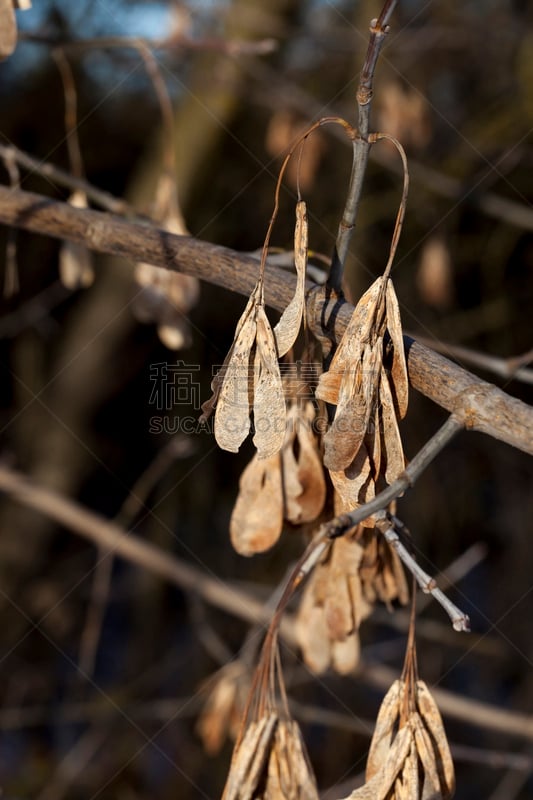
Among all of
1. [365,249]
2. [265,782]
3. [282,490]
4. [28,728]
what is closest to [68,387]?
[365,249]

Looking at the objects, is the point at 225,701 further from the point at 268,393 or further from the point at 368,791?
the point at 268,393

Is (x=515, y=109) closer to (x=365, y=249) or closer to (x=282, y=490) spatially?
(x=365, y=249)

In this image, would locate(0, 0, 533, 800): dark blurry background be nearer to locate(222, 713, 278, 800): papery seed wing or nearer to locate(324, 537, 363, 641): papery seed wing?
locate(324, 537, 363, 641): papery seed wing

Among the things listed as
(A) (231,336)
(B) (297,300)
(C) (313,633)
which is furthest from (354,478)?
(A) (231,336)

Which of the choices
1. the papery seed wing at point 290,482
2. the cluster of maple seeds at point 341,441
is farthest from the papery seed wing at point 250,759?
the papery seed wing at point 290,482

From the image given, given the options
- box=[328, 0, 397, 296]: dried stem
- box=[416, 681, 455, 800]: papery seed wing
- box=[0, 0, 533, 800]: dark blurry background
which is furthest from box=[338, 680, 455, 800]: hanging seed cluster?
box=[0, 0, 533, 800]: dark blurry background

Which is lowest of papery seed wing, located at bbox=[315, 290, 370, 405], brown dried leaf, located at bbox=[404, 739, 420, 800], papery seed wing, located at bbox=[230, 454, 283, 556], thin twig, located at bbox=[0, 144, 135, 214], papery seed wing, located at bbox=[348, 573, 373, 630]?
brown dried leaf, located at bbox=[404, 739, 420, 800]
